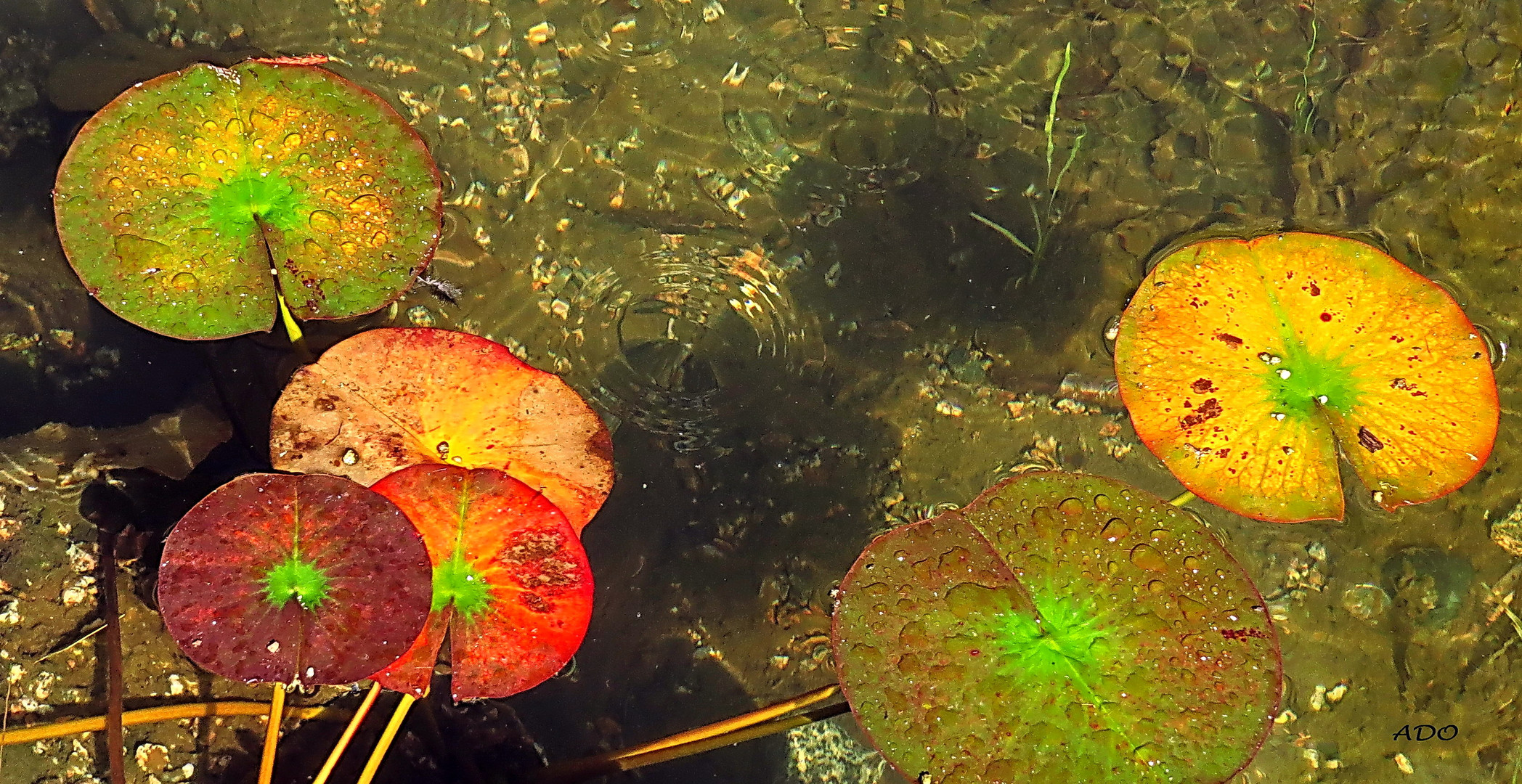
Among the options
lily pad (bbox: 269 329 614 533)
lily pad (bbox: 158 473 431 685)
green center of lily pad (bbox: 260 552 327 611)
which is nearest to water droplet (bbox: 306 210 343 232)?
lily pad (bbox: 269 329 614 533)

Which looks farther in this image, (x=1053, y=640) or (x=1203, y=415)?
(x=1203, y=415)

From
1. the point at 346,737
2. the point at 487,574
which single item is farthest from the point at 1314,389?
the point at 346,737

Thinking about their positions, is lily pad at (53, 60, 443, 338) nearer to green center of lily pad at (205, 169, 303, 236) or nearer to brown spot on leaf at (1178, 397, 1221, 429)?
green center of lily pad at (205, 169, 303, 236)

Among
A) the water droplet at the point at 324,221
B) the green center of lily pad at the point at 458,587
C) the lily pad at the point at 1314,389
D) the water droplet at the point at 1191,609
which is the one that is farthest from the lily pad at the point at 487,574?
the lily pad at the point at 1314,389

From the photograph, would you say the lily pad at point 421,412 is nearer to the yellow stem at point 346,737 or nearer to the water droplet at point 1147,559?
the yellow stem at point 346,737

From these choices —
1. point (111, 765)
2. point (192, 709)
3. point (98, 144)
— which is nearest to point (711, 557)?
point (192, 709)

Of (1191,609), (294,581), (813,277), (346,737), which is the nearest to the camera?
(294,581)

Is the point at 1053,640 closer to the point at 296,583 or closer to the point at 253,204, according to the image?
the point at 296,583
